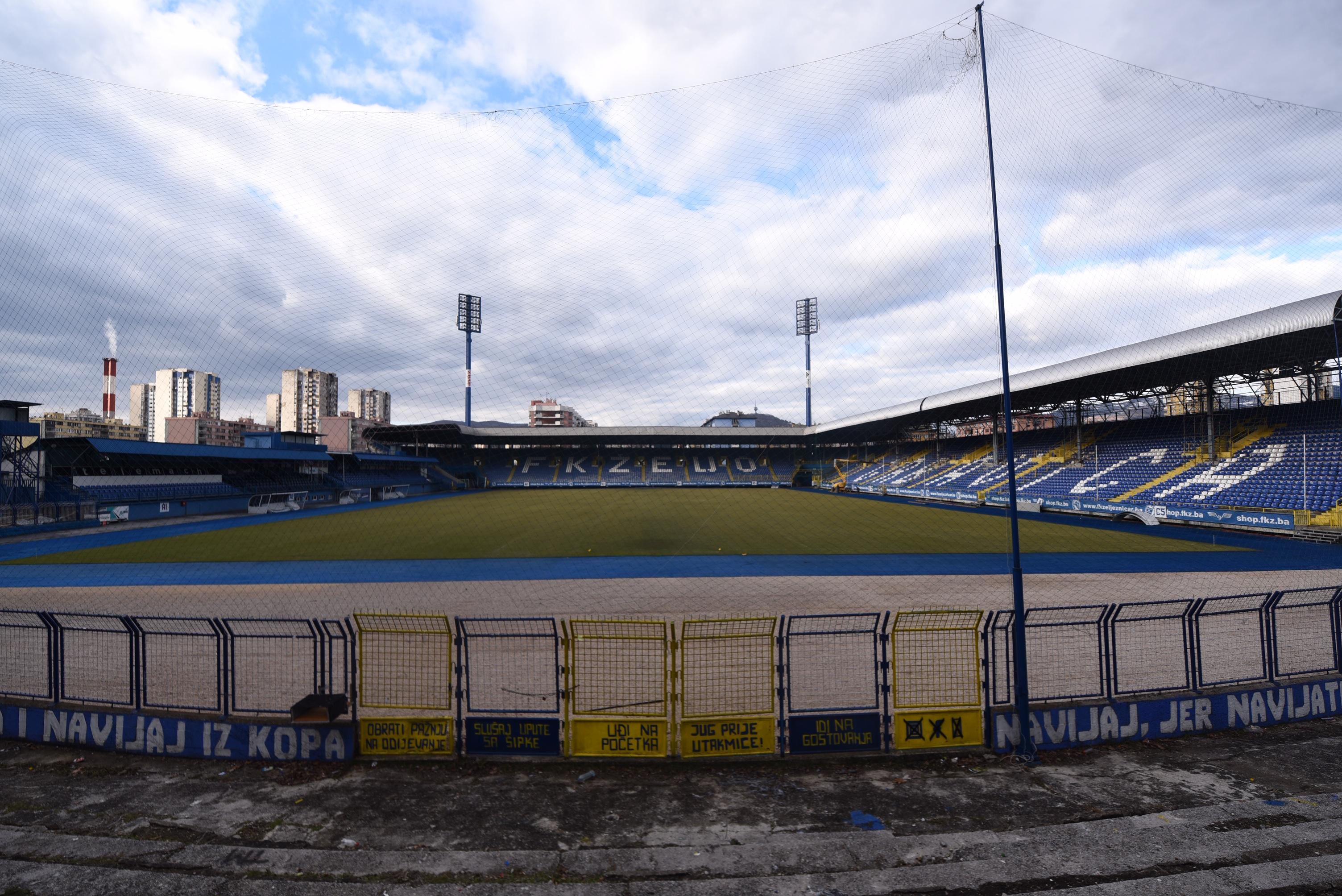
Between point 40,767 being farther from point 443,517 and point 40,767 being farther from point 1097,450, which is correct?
point 1097,450

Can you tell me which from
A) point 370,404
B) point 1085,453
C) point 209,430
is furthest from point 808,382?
point 370,404

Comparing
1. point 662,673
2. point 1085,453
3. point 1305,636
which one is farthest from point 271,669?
point 1085,453

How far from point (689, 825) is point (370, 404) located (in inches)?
8270

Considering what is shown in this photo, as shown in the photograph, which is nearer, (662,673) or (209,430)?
(662,673)

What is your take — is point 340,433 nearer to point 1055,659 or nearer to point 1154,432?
point 1055,659

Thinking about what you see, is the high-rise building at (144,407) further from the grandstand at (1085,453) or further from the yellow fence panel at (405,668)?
the yellow fence panel at (405,668)

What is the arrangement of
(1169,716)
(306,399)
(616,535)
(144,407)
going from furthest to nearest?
(306,399)
(144,407)
(616,535)
(1169,716)

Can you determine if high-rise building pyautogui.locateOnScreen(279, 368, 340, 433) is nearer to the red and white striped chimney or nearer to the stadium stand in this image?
the red and white striped chimney

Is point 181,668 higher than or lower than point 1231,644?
higher

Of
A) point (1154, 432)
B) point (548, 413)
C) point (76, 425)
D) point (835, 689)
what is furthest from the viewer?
point (548, 413)

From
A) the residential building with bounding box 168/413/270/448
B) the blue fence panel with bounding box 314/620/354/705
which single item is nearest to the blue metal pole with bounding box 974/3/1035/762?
the blue fence panel with bounding box 314/620/354/705

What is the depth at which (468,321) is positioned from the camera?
87.8 metres

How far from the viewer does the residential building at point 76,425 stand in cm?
3123

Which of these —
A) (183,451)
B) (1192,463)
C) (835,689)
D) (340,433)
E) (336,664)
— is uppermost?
(340,433)
